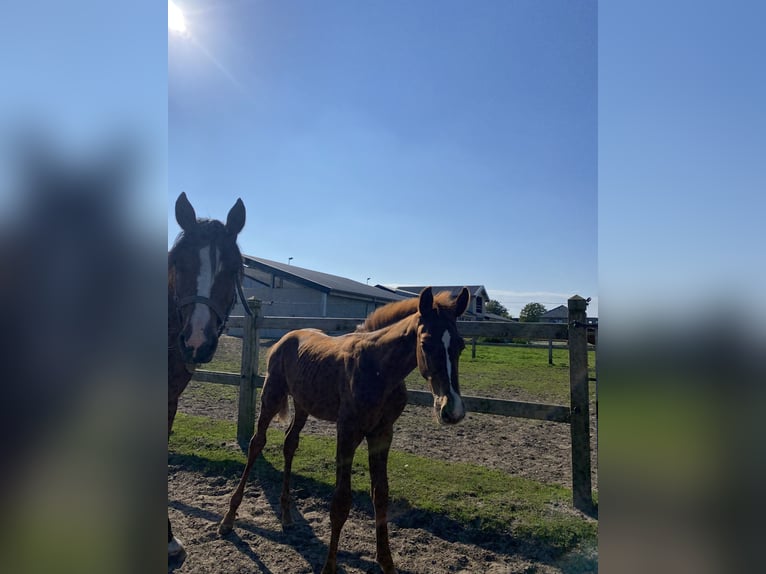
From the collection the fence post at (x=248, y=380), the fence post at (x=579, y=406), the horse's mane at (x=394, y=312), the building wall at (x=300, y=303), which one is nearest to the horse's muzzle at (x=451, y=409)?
the horse's mane at (x=394, y=312)

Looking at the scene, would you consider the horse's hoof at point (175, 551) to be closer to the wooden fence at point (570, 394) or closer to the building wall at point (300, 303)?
the wooden fence at point (570, 394)

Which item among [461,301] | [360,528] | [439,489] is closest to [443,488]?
[439,489]

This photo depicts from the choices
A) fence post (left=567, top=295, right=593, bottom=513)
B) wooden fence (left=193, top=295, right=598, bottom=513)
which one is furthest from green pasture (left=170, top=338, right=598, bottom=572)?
wooden fence (left=193, top=295, right=598, bottom=513)

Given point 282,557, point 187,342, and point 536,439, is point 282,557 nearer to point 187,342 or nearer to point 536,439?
point 187,342

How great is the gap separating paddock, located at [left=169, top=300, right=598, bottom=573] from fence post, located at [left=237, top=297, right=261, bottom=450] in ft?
0.22

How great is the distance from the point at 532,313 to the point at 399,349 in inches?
66.2

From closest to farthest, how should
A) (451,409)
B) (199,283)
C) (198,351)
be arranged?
(198,351) → (199,283) → (451,409)

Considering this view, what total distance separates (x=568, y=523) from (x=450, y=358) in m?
1.96

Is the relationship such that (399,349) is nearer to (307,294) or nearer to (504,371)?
(307,294)

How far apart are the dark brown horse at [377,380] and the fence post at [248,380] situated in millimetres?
1735

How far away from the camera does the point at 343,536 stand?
3217 mm

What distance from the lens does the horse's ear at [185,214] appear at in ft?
5.75
